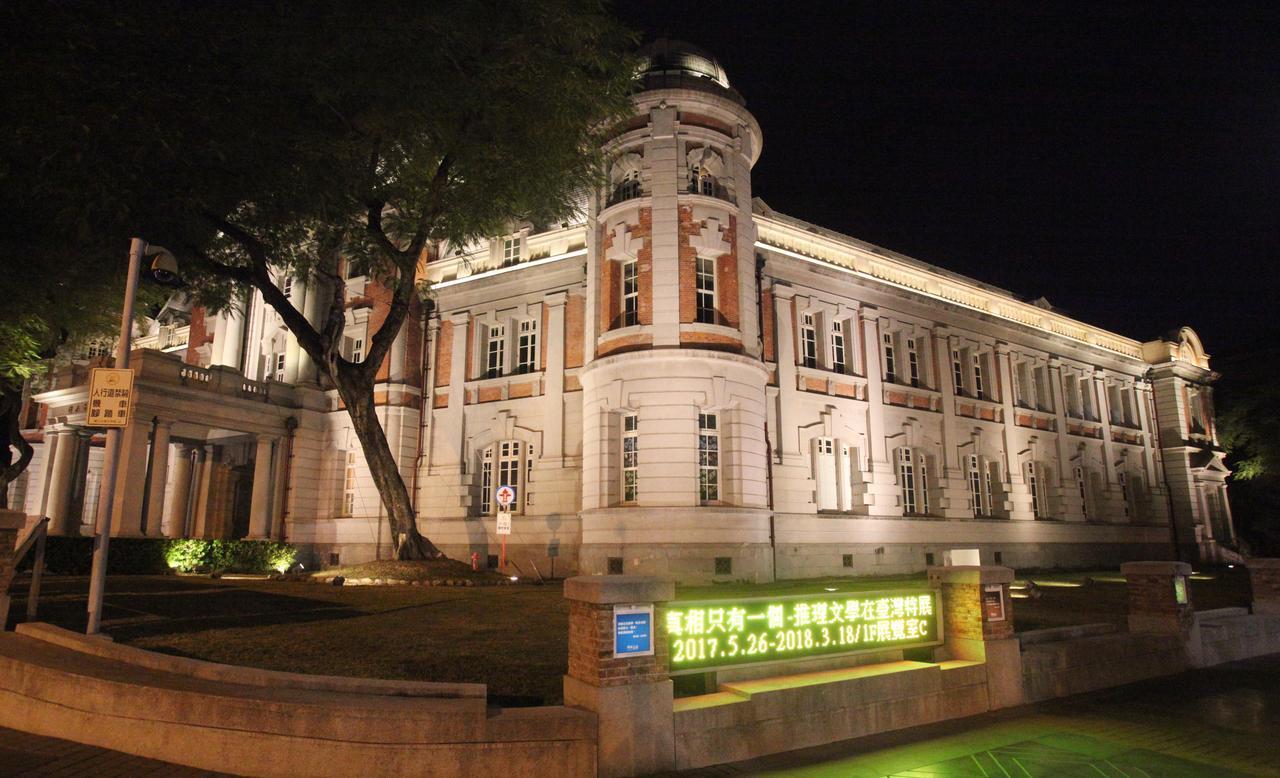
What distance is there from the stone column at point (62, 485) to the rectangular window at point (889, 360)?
28.1 metres

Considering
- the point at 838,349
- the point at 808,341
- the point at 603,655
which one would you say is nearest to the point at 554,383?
the point at 808,341

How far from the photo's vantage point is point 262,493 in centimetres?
2633

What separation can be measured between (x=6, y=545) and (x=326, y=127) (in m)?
10.3

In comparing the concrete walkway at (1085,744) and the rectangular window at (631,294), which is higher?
the rectangular window at (631,294)

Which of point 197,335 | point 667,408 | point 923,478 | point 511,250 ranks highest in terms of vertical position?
point 511,250

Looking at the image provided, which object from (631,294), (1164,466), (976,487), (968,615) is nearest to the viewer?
(968,615)

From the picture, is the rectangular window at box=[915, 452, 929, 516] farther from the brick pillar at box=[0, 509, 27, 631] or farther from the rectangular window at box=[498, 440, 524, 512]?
the brick pillar at box=[0, 509, 27, 631]

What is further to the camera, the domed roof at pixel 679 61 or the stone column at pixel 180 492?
the stone column at pixel 180 492

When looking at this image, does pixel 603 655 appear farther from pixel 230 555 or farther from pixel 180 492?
pixel 180 492

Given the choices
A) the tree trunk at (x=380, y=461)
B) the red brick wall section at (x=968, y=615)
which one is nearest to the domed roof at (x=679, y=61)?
the tree trunk at (x=380, y=461)

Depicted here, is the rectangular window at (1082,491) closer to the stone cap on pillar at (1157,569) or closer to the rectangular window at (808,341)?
the rectangular window at (808,341)

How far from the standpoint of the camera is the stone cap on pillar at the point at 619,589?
6.07 m

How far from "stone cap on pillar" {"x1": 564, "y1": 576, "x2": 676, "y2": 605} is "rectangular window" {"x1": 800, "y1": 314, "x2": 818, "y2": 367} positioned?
19178mm

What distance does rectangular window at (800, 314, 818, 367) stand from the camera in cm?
2488
